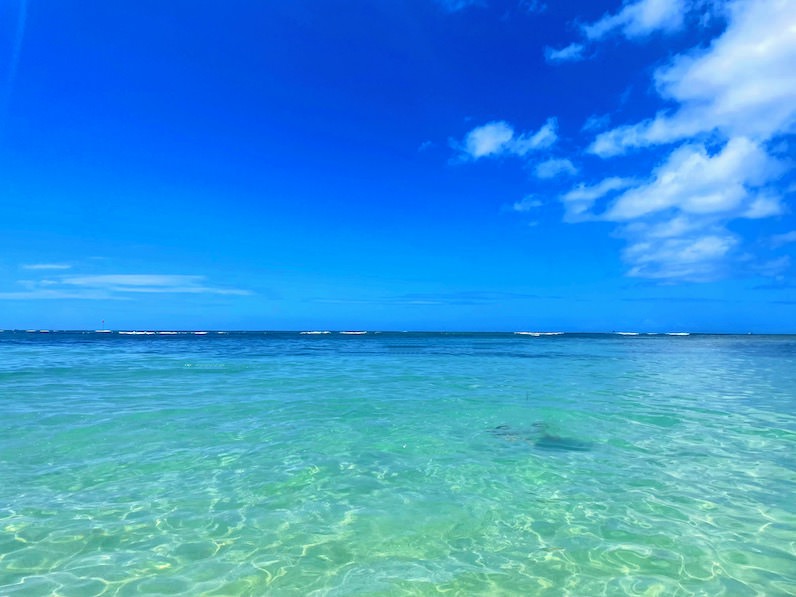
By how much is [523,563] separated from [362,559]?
188 cm

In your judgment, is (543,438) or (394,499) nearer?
(394,499)

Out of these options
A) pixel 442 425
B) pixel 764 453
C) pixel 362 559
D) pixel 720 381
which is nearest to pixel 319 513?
pixel 362 559

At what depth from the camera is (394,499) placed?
6.97m

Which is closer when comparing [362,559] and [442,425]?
[362,559]

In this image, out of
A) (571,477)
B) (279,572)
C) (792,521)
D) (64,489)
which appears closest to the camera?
(279,572)

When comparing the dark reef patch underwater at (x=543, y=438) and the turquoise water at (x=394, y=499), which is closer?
the turquoise water at (x=394, y=499)

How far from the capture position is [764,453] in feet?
30.6

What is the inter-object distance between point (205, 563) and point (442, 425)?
7516mm

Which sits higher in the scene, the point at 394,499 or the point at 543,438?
the point at 543,438

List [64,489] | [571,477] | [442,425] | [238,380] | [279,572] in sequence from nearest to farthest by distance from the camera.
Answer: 1. [279,572]
2. [64,489]
3. [571,477]
4. [442,425]
5. [238,380]

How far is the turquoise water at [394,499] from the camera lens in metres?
4.96

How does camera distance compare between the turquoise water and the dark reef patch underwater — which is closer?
the turquoise water

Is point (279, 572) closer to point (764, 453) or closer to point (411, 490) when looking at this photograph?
point (411, 490)

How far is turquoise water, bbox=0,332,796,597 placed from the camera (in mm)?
4965
